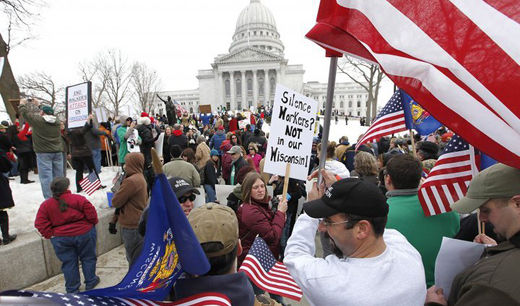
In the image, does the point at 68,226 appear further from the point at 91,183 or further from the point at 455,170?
the point at 455,170

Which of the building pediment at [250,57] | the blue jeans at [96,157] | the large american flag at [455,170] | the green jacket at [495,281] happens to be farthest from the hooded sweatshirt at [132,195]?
the building pediment at [250,57]

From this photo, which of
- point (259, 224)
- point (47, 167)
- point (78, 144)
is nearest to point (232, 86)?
point (78, 144)

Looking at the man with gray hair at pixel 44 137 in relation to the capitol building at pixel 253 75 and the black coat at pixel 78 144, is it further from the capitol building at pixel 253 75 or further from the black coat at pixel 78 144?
the capitol building at pixel 253 75

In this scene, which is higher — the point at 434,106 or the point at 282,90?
the point at 282,90

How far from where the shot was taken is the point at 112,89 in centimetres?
3603

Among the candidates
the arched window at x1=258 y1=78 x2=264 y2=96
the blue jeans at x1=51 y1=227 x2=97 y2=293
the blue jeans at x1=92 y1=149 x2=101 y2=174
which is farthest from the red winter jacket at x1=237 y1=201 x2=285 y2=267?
the arched window at x1=258 y1=78 x2=264 y2=96

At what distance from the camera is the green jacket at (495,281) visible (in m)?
0.98

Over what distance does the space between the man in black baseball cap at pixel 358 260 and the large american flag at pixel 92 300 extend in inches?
16.9

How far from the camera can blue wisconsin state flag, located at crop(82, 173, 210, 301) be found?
1.08 metres

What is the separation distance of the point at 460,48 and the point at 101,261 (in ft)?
17.5

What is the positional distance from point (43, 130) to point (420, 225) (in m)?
6.09

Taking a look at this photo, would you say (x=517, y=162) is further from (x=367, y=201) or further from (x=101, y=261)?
(x=101, y=261)

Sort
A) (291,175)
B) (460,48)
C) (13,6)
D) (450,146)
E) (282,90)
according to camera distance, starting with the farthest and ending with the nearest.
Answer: (13,6), (291,175), (282,90), (450,146), (460,48)

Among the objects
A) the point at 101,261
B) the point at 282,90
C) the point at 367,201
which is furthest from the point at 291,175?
the point at 101,261
